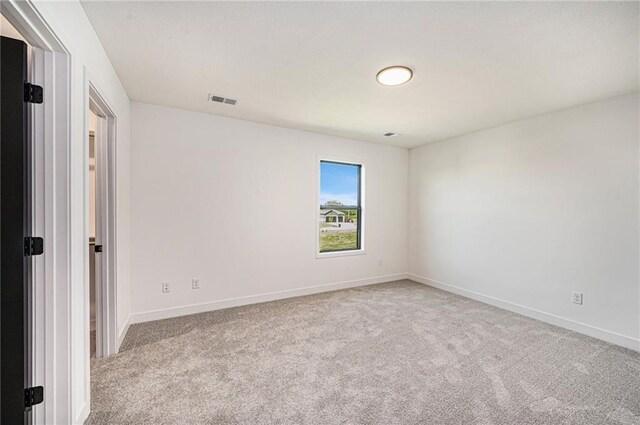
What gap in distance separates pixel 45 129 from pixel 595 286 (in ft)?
15.3

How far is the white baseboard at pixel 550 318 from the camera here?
2.71 meters

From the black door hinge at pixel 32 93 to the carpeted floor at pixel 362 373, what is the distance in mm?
1816

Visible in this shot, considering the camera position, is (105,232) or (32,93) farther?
(105,232)

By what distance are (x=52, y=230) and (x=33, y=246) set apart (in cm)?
10

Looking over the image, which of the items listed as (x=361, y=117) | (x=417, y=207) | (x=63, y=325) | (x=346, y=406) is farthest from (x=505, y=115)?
(x=63, y=325)

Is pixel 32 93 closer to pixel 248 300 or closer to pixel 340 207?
pixel 248 300

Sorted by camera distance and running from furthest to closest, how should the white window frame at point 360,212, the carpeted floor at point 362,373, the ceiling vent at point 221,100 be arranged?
the white window frame at point 360,212 → the ceiling vent at point 221,100 → the carpeted floor at point 362,373

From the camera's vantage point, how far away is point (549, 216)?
3.30 metres

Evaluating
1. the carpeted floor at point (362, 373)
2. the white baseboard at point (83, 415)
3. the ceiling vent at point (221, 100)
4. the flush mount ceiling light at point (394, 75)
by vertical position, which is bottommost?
the carpeted floor at point (362, 373)

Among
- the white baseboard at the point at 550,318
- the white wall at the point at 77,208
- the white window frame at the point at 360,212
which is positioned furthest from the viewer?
the white window frame at the point at 360,212

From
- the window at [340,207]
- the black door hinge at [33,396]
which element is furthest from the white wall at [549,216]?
the black door hinge at [33,396]

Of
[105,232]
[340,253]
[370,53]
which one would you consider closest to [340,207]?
[340,253]

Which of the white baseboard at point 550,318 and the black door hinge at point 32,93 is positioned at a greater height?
the black door hinge at point 32,93

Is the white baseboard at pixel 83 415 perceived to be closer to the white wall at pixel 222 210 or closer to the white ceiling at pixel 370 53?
the white wall at pixel 222 210
